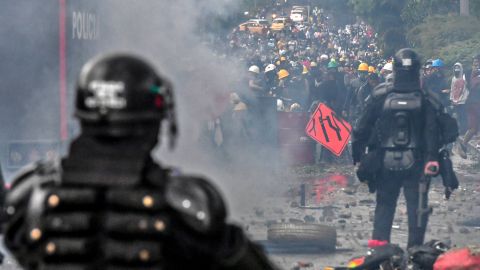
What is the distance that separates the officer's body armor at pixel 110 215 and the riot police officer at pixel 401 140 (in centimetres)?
794

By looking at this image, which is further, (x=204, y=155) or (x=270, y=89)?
(x=270, y=89)

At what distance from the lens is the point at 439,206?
53.5 feet

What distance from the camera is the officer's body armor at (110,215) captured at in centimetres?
308

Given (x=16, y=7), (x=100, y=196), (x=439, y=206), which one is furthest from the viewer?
(x=439, y=206)

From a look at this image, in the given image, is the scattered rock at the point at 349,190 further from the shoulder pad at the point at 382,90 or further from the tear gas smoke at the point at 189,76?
the shoulder pad at the point at 382,90

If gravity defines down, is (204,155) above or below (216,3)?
below

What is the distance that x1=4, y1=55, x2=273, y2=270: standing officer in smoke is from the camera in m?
3.09

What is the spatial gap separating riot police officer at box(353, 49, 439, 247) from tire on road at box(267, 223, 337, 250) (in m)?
1.33

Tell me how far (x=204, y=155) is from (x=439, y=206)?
509cm

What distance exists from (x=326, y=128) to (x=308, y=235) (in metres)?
5.45

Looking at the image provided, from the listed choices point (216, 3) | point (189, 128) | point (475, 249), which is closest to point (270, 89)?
point (189, 128)

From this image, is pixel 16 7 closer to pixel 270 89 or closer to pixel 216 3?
pixel 270 89

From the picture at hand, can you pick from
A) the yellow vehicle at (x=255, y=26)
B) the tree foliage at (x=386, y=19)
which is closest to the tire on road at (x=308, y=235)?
the tree foliage at (x=386, y=19)

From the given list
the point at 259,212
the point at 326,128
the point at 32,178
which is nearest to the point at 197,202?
the point at 32,178
